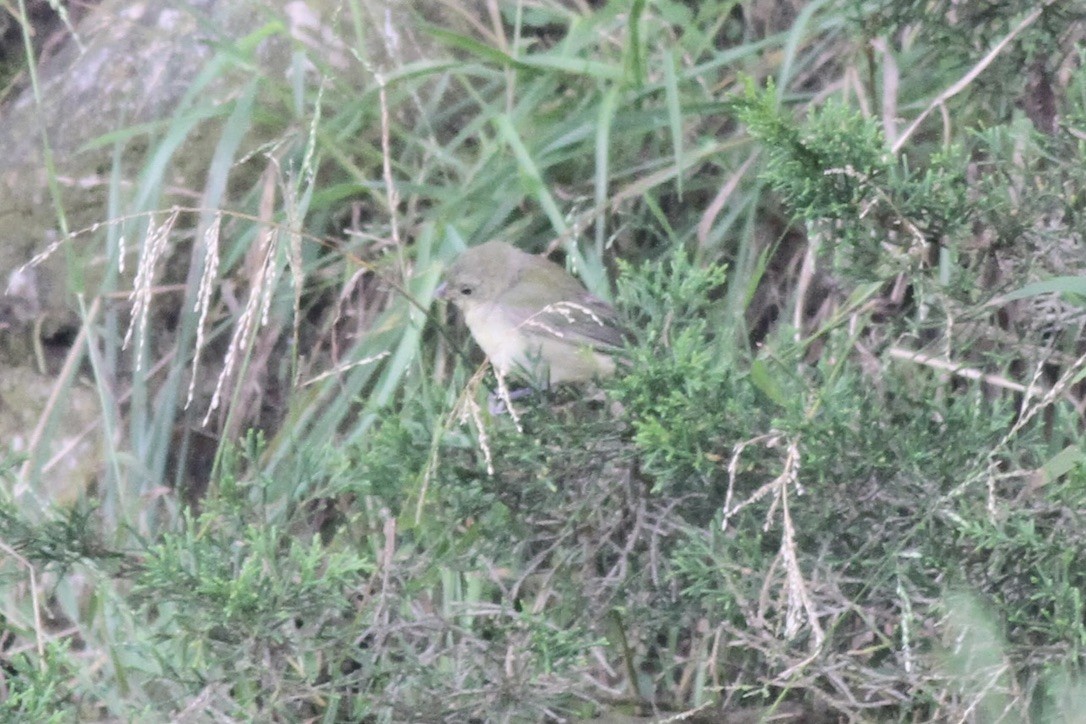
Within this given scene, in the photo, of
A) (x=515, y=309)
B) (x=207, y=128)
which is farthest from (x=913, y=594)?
(x=207, y=128)

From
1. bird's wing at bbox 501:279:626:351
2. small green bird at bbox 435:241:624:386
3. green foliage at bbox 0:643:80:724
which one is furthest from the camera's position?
small green bird at bbox 435:241:624:386

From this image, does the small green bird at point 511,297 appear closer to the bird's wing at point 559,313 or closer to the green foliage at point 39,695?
the bird's wing at point 559,313

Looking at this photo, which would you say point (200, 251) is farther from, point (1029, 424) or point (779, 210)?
point (1029, 424)

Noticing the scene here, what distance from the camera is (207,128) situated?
4.55 metres

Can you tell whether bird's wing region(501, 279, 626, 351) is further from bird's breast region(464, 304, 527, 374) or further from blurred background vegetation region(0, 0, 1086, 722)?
blurred background vegetation region(0, 0, 1086, 722)

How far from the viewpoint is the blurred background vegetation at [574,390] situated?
230 cm

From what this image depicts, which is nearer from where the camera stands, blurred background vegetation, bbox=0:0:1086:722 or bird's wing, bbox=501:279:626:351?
blurred background vegetation, bbox=0:0:1086:722

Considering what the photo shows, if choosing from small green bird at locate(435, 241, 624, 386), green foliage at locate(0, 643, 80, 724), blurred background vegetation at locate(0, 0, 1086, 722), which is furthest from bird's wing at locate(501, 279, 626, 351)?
green foliage at locate(0, 643, 80, 724)

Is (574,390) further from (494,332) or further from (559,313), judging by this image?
(494,332)

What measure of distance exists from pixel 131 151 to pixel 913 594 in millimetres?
3131

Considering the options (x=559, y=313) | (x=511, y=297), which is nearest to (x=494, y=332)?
(x=511, y=297)

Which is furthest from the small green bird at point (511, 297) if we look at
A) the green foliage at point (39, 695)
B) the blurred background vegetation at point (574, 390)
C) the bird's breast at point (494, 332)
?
the green foliage at point (39, 695)

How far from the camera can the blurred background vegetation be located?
230 cm

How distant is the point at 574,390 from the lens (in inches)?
112
